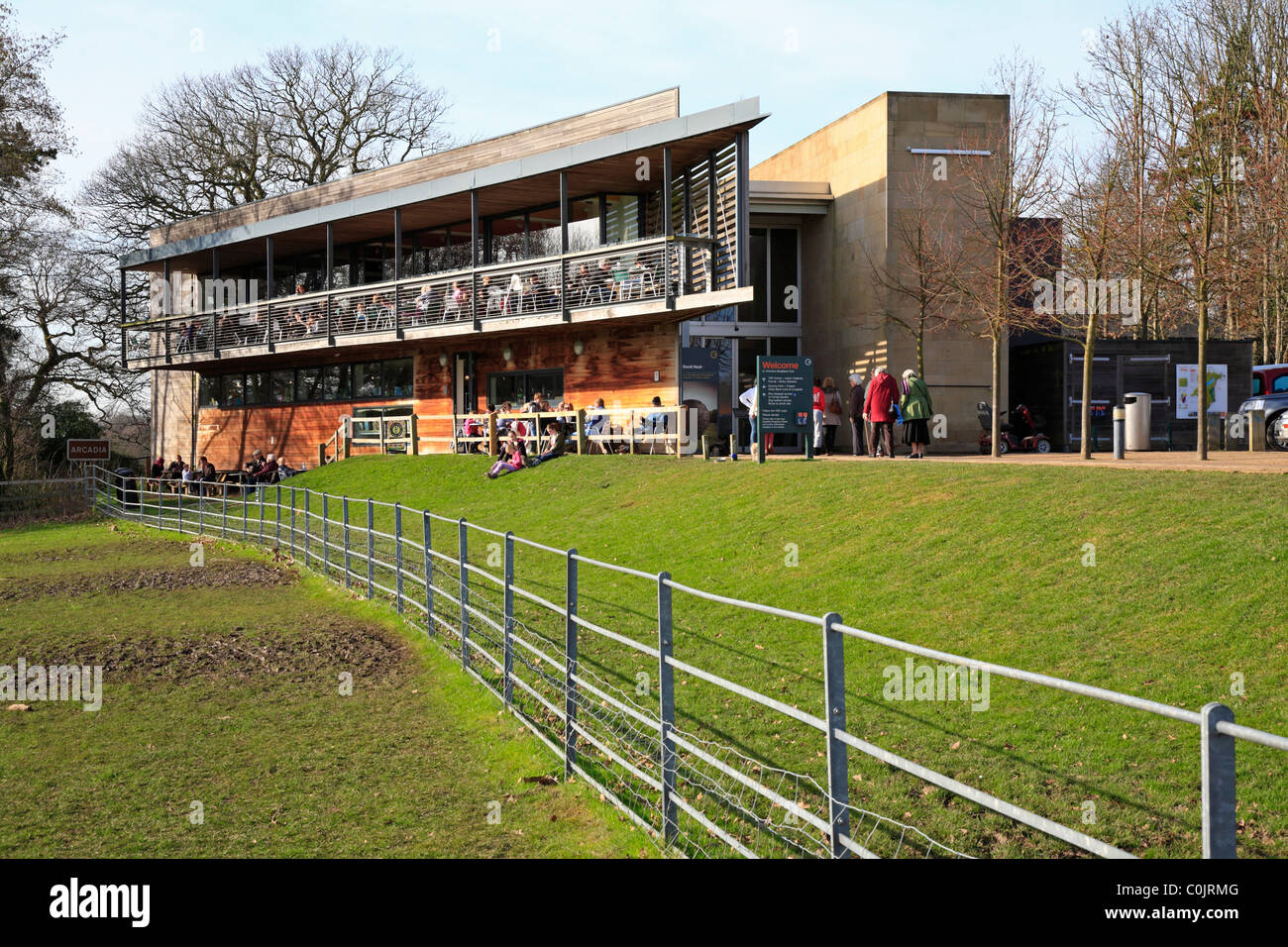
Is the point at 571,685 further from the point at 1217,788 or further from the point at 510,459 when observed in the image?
the point at 510,459

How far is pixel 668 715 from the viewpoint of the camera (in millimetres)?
6000

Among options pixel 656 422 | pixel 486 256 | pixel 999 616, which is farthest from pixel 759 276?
pixel 999 616

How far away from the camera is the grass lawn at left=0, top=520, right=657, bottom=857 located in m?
6.36

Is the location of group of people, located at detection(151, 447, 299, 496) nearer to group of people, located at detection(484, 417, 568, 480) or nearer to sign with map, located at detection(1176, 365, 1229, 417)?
group of people, located at detection(484, 417, 568, 480)

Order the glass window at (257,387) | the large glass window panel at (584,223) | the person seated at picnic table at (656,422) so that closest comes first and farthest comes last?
the person seated at picnic table at (656,422)
the large glass window panel at (584,223)
the glass window at (257,387)

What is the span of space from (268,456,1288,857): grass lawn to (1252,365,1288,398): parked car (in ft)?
48.0

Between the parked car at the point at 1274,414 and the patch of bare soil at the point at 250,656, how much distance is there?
61.3 ft

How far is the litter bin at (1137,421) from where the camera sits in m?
23.3

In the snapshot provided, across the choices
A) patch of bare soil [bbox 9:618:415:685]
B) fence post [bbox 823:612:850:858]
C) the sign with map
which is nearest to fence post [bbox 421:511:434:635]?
patch of bare soil [bbox 9:618:415:685]

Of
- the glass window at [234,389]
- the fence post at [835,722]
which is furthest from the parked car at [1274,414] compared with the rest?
the glass window at [234,389]

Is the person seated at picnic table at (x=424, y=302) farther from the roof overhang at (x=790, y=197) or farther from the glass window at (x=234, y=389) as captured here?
the glass window at (x=234, y=389)

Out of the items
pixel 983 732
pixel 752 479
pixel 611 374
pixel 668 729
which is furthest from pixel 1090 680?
pixel 611 374

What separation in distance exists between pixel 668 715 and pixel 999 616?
15.7 ft
